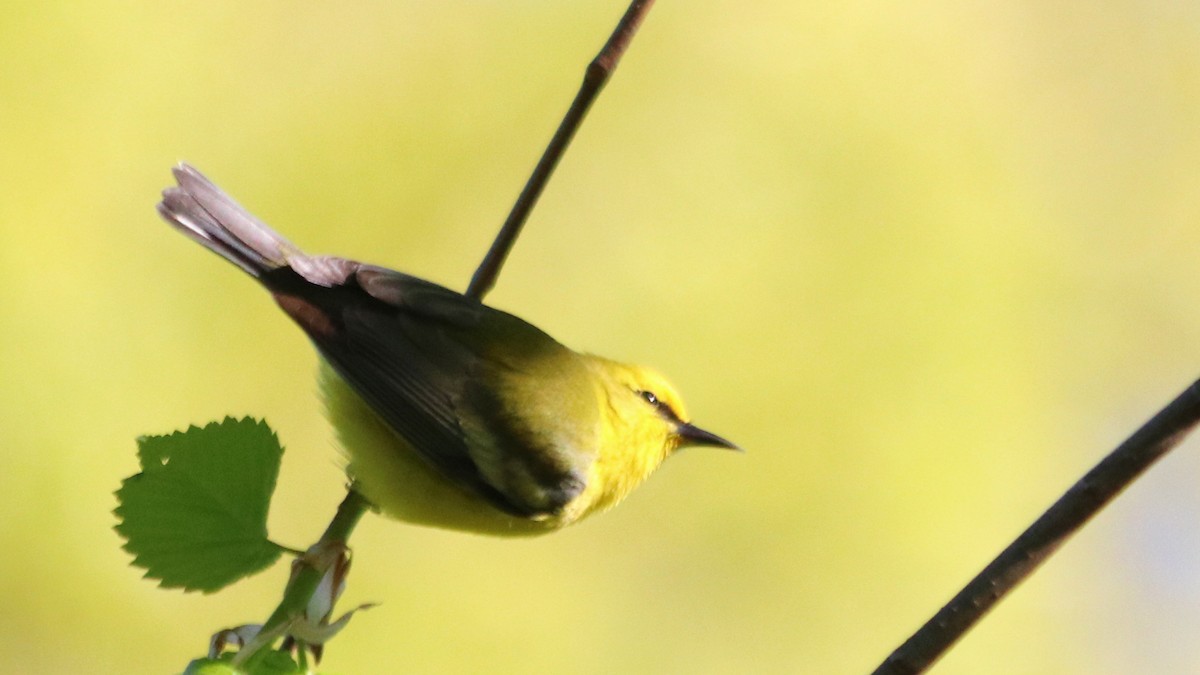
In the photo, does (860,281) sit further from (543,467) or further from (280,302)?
(280,302)

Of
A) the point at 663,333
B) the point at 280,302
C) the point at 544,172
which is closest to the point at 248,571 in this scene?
the point at 544,172

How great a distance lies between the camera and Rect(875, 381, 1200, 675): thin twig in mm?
1052

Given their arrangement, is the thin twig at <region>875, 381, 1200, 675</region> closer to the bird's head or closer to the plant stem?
the plant stem

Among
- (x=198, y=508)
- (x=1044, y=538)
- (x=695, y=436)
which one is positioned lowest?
(x=695, y=436)

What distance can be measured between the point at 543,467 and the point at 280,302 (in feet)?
2.06

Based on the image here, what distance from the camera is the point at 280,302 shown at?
2.37 metres

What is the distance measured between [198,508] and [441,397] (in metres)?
0.99

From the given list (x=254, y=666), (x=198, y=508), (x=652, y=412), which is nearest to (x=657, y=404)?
(x=652, y=412)

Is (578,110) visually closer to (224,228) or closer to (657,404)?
(224,228)

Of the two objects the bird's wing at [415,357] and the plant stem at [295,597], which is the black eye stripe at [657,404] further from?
the plant stem at [295,597]

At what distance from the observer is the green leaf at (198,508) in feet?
5.03

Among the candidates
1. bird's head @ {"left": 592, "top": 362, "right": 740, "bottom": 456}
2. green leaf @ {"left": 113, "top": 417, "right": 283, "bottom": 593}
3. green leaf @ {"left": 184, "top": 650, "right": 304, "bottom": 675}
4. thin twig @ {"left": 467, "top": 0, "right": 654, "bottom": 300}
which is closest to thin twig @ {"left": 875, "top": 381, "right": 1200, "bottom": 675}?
green leaf @ {"left": 184, "top": 650, "right": 304, "bottom": 675}

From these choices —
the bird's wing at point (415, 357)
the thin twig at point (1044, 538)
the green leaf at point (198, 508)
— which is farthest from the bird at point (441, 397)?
the thin twig at point (1044, 538)

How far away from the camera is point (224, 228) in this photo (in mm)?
2379
